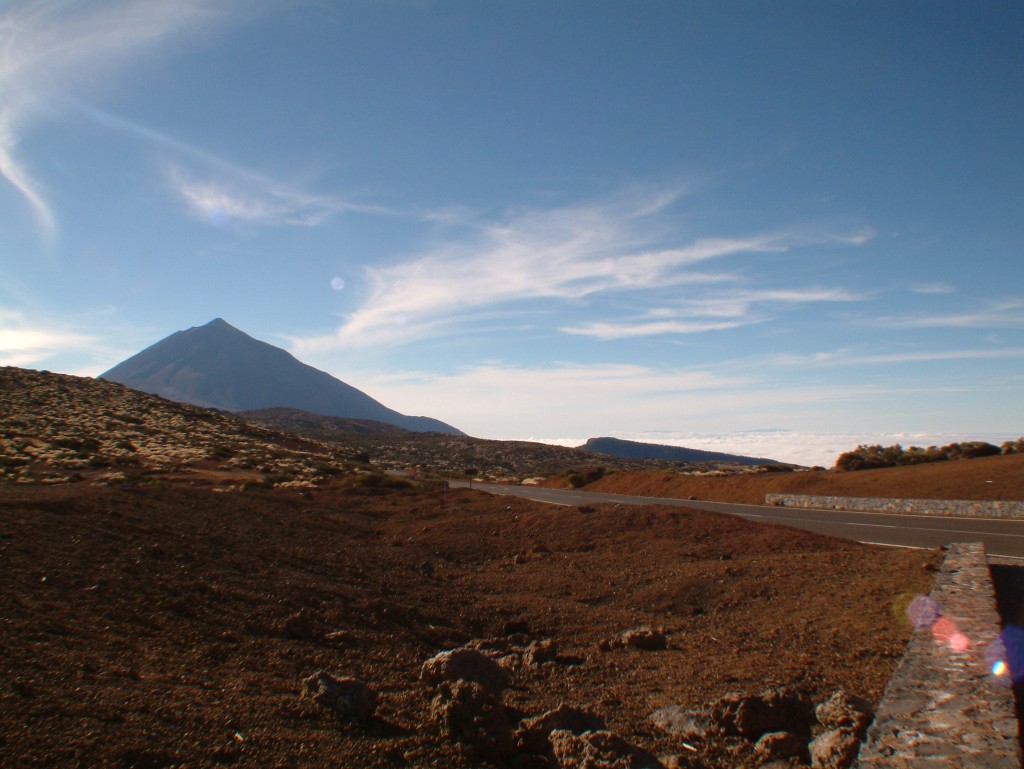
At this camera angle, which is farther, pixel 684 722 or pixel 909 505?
pixel 909 505

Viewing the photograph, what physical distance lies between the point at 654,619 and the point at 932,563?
511 cm

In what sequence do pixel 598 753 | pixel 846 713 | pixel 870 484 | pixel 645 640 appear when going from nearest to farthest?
pixel 598 753 < pixel 846 713 < pixel 645 640 < pixel 870 484

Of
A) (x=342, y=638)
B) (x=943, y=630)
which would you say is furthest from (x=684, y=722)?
(x=342, y=638)

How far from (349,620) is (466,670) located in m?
3.19

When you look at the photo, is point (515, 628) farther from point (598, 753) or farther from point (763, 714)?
point (598, 753)

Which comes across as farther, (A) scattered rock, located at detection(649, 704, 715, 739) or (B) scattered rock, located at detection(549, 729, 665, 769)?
(A) scattered rock, located at detection(649, 704, 715, 739)

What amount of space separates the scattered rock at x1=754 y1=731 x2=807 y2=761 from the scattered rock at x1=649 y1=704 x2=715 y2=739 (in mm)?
474

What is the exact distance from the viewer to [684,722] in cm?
527

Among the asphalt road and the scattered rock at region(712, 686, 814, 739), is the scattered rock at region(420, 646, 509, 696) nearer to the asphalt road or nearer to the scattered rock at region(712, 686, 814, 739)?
the scattered rock at region(712, 686, 814, 739)

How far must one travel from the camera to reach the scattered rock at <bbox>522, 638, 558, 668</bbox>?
730 centimetres

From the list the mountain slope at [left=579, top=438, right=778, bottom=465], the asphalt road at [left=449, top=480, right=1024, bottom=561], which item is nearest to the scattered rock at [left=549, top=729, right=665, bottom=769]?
the asphalt road at [left=449, top=480, right=1024, bottom=561]

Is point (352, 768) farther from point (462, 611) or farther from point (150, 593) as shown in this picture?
point (462, 611)

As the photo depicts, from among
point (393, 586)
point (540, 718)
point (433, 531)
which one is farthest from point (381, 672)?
point (433, 531)

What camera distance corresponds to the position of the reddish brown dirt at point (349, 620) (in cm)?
431
